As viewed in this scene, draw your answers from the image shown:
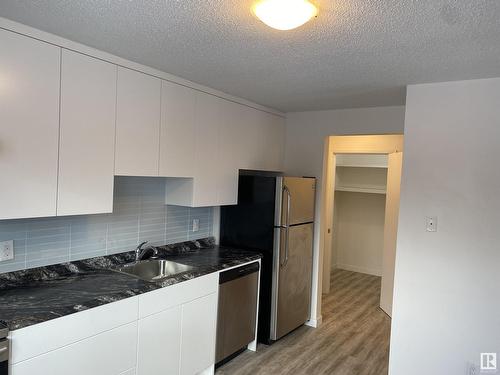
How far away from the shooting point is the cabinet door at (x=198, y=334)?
8.59ft

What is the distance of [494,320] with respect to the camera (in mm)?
2447

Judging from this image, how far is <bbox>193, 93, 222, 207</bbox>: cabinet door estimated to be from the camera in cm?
304

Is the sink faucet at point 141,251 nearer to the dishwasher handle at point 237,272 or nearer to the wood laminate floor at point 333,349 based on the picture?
the dishwasher handle at point 237,272

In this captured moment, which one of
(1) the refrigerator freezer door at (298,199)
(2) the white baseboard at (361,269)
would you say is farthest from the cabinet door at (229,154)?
(2) the white baseboard at (361,269)

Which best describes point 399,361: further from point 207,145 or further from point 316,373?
point 207,145

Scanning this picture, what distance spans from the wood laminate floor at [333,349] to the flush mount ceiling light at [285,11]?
2655mm

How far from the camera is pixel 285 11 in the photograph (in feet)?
4.84

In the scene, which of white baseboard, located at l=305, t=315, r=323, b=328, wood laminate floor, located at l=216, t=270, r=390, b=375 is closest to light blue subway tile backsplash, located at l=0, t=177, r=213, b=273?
wood laminate floor, located at l=216, t=270, r=390, b=375

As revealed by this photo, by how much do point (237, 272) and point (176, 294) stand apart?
27.3 inches

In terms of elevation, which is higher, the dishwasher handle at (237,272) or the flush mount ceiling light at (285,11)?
the flush mount ceiling light at (285,11)

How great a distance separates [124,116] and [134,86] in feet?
0.75

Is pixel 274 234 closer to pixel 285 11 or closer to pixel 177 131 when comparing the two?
pixel 177 131

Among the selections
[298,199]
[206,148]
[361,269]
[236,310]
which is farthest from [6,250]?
[361,269]

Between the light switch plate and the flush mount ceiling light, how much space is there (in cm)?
179
